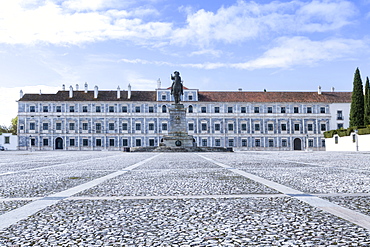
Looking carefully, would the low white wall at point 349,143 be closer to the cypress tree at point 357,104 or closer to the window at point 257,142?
the cypress tree at point 357,104

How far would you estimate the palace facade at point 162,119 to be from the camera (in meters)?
52.5

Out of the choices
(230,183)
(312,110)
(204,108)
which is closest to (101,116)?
(204,108)

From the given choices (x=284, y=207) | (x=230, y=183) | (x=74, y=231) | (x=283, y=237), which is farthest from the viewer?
(x=230, y=183)

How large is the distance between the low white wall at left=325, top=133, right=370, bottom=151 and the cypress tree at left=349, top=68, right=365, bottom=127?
267cm

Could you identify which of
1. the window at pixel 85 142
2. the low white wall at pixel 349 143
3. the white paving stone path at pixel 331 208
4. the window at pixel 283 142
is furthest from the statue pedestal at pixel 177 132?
the window at pixel 283 142

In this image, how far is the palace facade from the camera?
172 feet

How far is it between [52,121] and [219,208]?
53.6 m

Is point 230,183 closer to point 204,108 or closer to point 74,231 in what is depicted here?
point 74,231

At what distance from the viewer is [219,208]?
9.39 ft

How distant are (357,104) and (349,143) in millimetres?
5501

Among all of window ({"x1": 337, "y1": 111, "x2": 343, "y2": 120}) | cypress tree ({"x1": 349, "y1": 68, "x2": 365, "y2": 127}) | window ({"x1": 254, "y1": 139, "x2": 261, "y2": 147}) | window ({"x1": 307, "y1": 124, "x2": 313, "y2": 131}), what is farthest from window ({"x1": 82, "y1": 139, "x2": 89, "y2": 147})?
window ({"x1": 337, "y1": 111, "x2": 343, "y2": 120})

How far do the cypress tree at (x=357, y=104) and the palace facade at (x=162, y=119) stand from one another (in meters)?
16.8

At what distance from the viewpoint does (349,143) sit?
3275 centimetres

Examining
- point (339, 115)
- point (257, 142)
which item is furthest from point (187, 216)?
point (339, 115)
